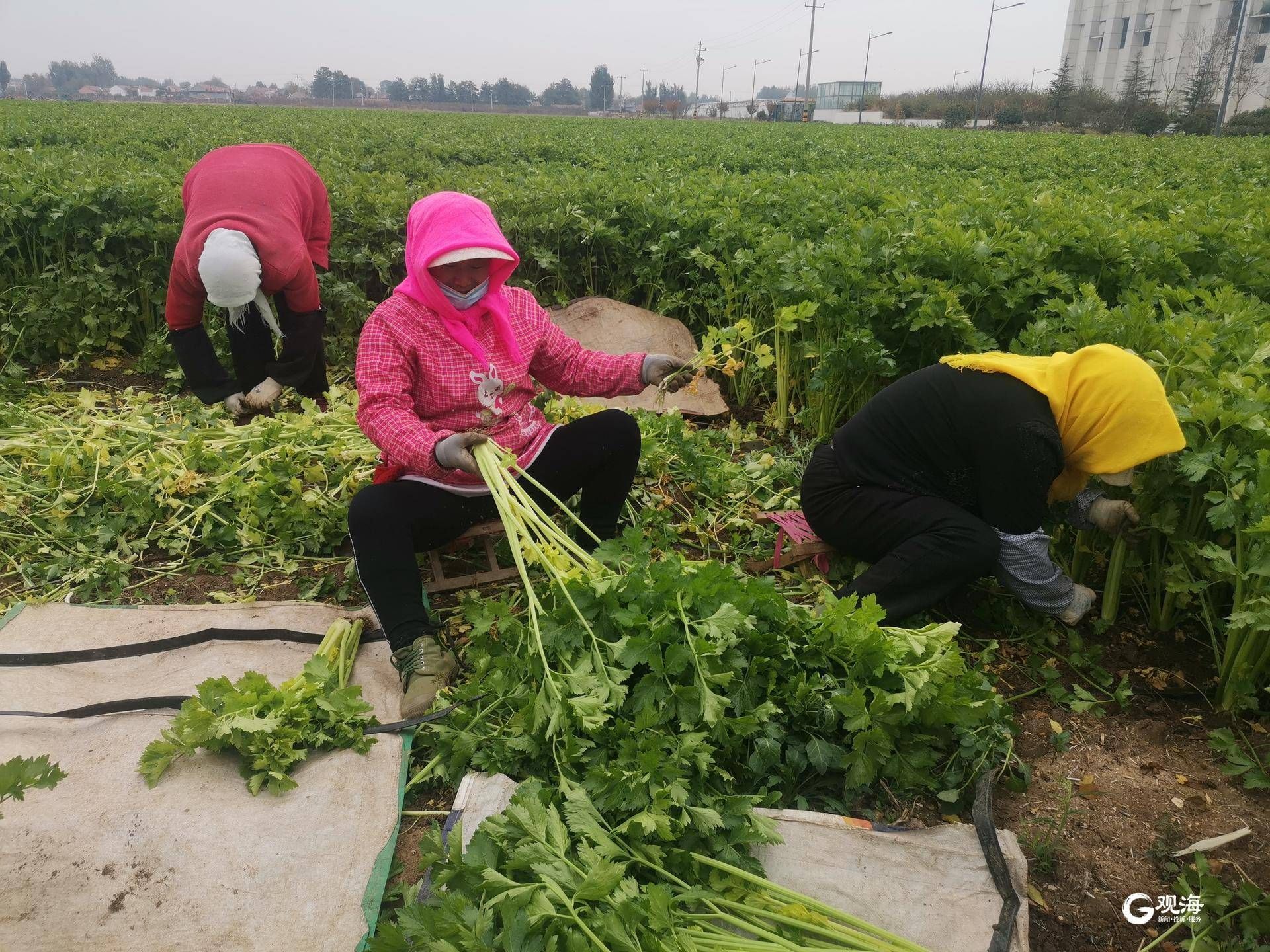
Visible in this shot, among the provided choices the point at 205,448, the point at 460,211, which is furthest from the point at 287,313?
the point at 460,211

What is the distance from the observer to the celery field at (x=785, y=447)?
2.40 meters

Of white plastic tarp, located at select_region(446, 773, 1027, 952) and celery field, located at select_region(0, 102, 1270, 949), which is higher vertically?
celery field, located at select_region(0, 102, 1270, 949)

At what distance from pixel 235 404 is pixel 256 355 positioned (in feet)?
1.19

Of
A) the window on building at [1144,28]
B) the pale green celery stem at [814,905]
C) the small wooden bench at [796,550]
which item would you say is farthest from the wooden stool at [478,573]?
the window on building at [1144,28]

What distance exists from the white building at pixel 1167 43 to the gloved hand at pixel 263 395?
182 feet

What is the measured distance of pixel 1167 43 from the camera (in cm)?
6650

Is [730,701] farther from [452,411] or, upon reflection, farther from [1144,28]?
[1144,28]

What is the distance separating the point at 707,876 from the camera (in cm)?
198

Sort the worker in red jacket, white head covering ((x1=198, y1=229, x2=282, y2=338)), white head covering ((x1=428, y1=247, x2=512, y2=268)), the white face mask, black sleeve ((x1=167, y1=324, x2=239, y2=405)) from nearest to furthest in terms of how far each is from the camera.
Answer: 1. white head covering ((x1=428, y1=247, x2=512, y2=268))
2. the white face mask
3. white head covering ((x1=198, y1=229, x2=282, y2=338))
4. the worker in red jacket
5. black sleeve ((x1=167, y1=324, x2=239, y2=405))

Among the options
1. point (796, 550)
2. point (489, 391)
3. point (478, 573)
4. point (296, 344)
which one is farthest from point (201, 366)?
point (796, 550)

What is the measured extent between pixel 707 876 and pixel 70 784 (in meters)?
1.78

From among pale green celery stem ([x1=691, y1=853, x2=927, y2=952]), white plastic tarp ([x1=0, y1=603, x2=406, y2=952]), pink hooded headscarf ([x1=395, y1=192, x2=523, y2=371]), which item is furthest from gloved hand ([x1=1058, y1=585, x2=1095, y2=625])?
white plastic tarp ([x1=0, y1=603, x2=406, y2=952])

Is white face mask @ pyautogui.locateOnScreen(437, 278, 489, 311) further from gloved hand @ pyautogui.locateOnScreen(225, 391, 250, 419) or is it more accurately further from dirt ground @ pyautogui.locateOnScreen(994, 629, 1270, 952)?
gloved hand @ pyautogui.locateOnScreen(225, 391, 250, 419)

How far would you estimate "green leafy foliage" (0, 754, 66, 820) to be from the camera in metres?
1.44
